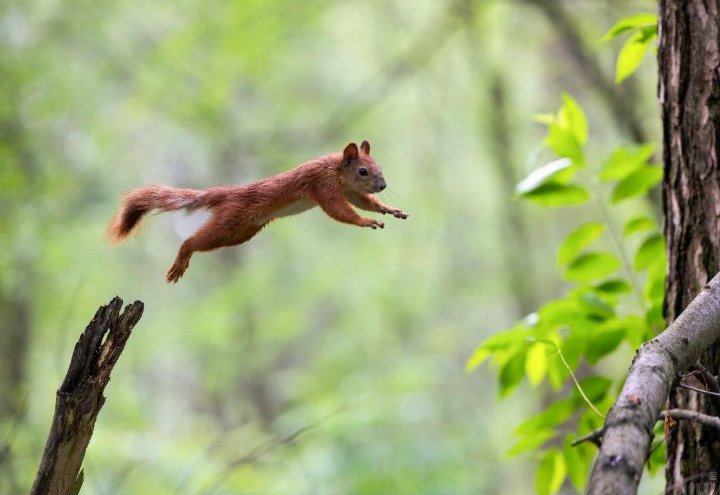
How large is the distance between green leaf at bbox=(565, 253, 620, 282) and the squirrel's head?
3.59 ft

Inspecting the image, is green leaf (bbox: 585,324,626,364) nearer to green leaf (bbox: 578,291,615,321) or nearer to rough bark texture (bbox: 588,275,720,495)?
green leaf (bbox: 578,291,615,321)

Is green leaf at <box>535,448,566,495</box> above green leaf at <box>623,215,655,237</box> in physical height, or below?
below

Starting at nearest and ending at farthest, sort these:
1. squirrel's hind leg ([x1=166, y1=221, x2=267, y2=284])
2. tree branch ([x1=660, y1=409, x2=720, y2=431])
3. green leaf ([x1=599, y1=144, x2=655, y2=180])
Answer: squirrel's hind leg ([x1=166, y1=221, x2=267, y2=284]) < tree branch ([x1=660, y1=409, x2=720, y2=431]) < green leaf ([x1=599, y1=144, x2=655, y2=180])

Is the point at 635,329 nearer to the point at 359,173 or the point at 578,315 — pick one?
the point at 578,315

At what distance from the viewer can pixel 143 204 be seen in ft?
3.79

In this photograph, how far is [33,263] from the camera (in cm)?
621

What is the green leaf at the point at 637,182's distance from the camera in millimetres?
2168

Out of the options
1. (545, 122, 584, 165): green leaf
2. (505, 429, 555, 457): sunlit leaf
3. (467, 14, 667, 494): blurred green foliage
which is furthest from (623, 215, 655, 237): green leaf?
(505, 429, 555, 457): sunlit leaf

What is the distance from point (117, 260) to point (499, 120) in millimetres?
4567

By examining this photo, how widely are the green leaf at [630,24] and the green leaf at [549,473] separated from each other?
1135 millimetres

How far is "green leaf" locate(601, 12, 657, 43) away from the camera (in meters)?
2.01

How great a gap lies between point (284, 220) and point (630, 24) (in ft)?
20.2

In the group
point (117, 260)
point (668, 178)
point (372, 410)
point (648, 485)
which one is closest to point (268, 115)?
point (117, 260)

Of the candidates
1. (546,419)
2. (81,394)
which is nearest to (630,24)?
(546,419)
